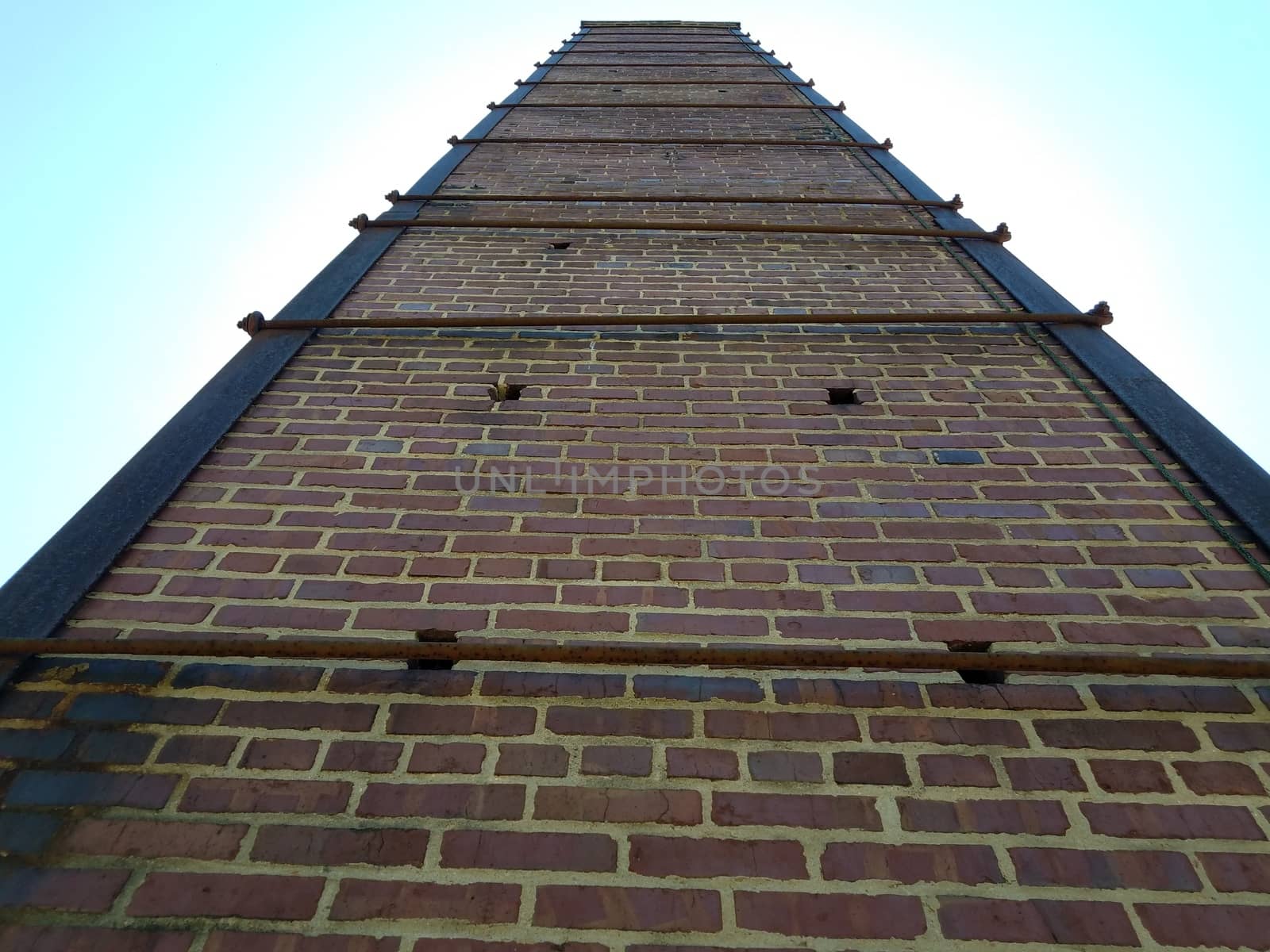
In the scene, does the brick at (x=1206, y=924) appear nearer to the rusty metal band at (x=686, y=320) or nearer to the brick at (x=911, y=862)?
the brick at (x=911, y=862)

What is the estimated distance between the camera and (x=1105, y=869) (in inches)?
43.1

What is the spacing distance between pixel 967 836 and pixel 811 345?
1.74m

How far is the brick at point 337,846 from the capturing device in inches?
43.1

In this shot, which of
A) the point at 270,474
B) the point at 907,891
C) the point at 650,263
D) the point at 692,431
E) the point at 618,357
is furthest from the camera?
the point at 650,263

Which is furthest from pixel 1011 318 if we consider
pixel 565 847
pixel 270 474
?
pixel 270 474

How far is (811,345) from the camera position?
→ 245 cm

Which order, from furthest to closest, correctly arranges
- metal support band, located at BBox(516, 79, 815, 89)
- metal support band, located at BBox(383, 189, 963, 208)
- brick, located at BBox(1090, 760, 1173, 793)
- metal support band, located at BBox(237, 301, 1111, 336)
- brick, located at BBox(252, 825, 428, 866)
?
1. metal support band, located at BBox(516, 79, 815, 89)
2. metal support band, located at BBox(383, 189, 963, 208)
3. metal support band, located at BBox(237, 301, 1111, 336)
4. brick, located at BBox(1090, 760, 1173, 793)
5. brick, located at BBox(252, 825, 428, 866)

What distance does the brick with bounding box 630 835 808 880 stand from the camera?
43.0 inches

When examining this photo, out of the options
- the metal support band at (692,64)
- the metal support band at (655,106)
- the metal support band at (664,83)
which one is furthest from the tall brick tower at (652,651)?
the metal support band at (692,64)

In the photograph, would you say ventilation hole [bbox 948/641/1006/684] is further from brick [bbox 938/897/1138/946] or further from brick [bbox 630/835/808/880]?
brick [bbox 630/835/808/880]

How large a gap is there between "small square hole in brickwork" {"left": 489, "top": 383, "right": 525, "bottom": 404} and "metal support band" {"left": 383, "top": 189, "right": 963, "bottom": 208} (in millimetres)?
2010

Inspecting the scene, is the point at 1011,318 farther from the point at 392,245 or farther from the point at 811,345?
the point at 392,245

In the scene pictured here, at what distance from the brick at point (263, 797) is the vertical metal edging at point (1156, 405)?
2.19 meters

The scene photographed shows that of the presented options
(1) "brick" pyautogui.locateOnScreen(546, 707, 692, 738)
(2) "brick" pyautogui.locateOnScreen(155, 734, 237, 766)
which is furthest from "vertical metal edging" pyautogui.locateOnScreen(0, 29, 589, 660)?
(1) "brick" pyautogui.locateOnScreen(546, 707, 692, 738)
